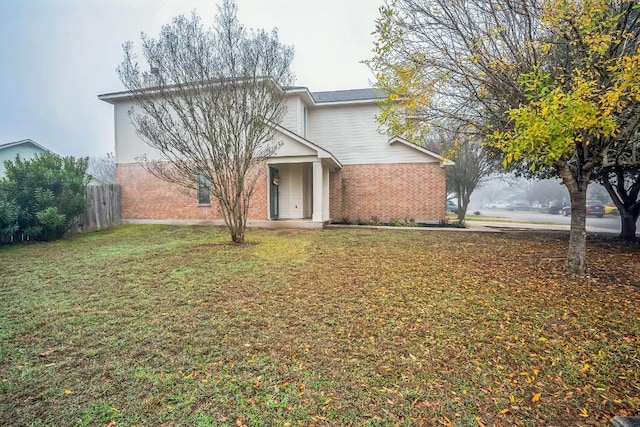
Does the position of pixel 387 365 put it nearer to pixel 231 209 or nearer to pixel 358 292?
pixel 358 292

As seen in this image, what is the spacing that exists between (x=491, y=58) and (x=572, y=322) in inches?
184

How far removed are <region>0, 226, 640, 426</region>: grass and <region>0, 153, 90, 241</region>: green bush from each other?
393cm

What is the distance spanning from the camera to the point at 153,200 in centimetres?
1402

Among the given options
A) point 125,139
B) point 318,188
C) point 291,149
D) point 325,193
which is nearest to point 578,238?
point 318,188

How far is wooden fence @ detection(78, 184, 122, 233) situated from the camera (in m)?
12.0

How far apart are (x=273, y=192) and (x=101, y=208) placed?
724cm

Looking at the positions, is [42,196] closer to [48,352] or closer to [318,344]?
[48,352]

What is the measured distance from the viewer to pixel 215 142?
799cm

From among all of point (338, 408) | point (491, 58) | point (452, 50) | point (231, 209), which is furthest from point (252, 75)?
point (338, 408)

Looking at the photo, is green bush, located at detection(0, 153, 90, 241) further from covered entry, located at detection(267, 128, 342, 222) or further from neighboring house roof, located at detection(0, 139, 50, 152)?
neighboring house roof, located at detection(0, 139, 50, 152)

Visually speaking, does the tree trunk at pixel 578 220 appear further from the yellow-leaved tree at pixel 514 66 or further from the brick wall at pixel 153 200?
the brick wall at pixel 153 200

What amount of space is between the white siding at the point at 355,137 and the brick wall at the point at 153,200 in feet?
21.0

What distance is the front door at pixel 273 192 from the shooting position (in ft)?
43.8

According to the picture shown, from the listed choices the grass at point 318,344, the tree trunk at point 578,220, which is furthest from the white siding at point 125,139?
the tree trunk at point 578,220
